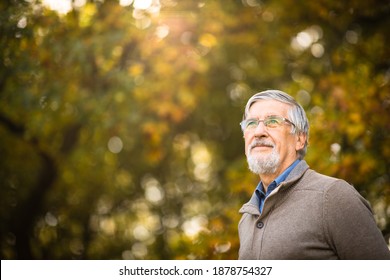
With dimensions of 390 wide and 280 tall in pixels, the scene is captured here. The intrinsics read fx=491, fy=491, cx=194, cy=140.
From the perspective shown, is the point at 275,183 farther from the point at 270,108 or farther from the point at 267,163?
the point at 270,108

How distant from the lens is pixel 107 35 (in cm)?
681

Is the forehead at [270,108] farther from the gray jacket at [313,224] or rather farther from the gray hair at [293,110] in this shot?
the gray jacket at [313,224]

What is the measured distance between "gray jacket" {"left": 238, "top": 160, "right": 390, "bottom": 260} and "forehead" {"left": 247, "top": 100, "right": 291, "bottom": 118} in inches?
13.3

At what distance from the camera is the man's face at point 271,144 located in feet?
9.25

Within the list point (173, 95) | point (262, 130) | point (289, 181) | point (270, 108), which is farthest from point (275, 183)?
point (173, 95)

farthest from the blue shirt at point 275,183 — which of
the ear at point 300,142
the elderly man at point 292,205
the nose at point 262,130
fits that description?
the nose at point 262,130

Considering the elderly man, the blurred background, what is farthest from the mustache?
the blurred background

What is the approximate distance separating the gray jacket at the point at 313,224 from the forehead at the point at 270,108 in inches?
13.3

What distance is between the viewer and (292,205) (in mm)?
2527

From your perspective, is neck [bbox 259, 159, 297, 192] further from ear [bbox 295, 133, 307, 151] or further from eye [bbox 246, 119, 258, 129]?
eye [bbox 246, 119, 258, 129]

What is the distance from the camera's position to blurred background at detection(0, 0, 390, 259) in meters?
5.65

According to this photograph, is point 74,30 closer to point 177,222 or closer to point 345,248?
point 345,248
